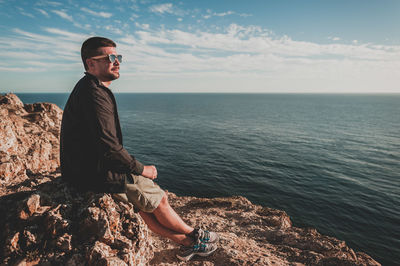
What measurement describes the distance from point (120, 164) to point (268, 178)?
2820 cm

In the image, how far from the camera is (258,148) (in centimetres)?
4300

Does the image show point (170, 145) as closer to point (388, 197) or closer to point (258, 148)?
point (258, 148)

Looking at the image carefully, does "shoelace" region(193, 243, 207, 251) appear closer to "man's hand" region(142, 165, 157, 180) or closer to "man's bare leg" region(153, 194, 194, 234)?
"man's bare leg" region(153, 194, 194, 234)

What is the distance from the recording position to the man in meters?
3.75

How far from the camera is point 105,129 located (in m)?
3.74

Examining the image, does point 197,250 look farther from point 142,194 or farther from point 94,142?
point 94,142

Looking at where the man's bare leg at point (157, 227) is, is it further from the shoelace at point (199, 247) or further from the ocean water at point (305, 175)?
the ocean water at point (305, 175)

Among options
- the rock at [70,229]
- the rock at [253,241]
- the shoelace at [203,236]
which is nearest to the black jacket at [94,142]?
the rock at [70,229]

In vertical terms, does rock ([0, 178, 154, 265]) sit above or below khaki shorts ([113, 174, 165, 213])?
below

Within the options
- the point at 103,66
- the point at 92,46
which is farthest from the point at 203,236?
the point at 92,46

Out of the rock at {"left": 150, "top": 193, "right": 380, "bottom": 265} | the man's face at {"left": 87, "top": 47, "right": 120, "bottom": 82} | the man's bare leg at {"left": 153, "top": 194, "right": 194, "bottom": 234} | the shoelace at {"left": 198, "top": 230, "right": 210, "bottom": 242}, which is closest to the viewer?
the man's face at {"left": 87, "top": 47, "right": 120, "bottom": 82}

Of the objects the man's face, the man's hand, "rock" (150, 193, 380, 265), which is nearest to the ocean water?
"rock" (150, 193, 380, 265)

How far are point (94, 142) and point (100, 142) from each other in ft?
0.53

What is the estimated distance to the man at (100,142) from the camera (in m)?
3.75
